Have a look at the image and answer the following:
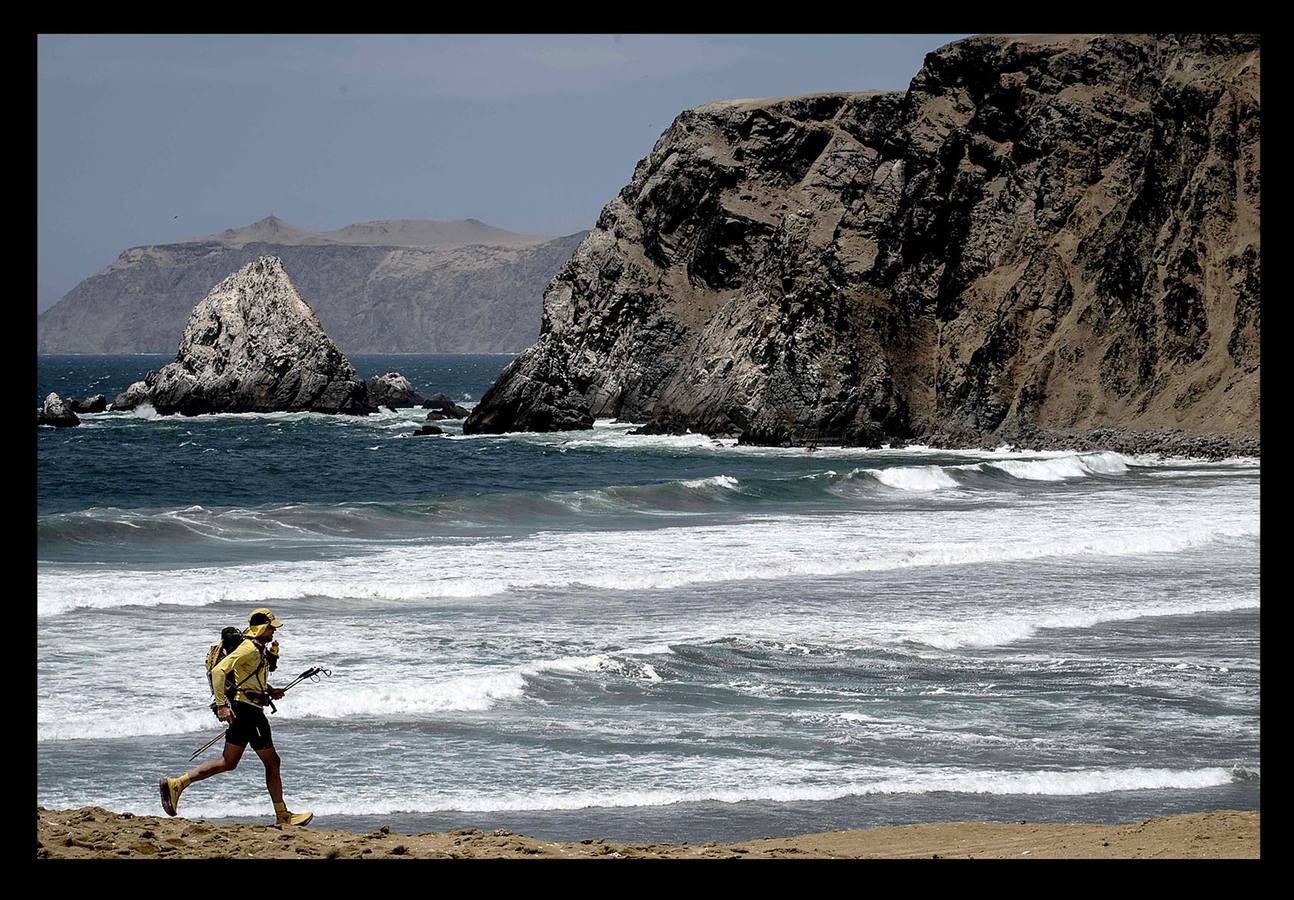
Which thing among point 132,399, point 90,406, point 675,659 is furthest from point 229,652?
point 90,406

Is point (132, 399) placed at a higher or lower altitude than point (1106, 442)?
higher

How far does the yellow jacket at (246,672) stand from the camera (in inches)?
383

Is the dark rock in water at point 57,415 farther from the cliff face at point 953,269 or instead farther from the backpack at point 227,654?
the backpack at point 227,654

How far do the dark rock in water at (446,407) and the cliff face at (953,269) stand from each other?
12072mm

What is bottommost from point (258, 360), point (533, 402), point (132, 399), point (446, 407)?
point (533, 402)

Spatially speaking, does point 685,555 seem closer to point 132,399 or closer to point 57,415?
point 57,415

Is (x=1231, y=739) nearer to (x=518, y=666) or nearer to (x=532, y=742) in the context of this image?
(x=532, y=742)

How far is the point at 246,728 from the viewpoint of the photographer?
989 centimetres

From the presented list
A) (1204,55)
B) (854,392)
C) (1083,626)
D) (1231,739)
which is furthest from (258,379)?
(1231,739)

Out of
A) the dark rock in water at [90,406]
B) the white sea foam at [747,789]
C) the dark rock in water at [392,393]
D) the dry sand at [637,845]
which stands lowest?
the white sea foam at [747,789]

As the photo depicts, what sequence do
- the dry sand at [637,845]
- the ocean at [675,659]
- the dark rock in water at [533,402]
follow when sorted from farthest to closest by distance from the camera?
the dark rock in water at [533,402] → the ocean at [675,659] → the dry sand at [637,845]

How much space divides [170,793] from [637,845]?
323 cm

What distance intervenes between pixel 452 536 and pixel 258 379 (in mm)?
64416

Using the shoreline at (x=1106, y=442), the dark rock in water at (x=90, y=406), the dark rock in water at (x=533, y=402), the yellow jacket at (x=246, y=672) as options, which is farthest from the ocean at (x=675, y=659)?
the dark rock in water at (x=90, y=406)
